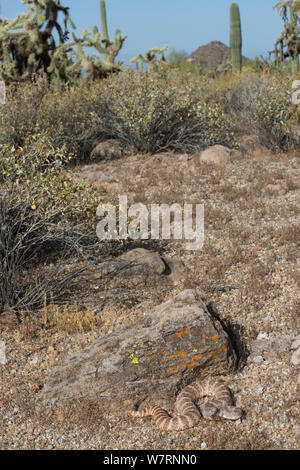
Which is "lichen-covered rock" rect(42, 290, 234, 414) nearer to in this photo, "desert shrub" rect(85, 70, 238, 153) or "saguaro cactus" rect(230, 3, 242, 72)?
"desert shrub" rect(85, 70, 238, 153)

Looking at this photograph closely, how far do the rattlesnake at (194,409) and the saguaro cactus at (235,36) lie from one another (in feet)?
47.0

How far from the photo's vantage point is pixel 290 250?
227 inches

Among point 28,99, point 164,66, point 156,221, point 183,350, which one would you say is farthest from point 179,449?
point 164,66

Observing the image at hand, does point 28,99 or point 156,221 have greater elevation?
point 28,99

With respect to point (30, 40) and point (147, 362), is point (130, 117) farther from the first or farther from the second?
point (147, 362)

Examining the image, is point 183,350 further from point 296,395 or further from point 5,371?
point 5,371

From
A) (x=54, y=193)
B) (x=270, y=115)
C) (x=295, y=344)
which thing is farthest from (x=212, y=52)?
(x=295, y=344)

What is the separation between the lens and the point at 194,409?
3629 mm

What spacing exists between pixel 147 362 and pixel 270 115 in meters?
7.19

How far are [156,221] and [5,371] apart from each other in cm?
331

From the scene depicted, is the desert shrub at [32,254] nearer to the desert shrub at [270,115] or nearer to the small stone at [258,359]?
the small stone at [258,359]

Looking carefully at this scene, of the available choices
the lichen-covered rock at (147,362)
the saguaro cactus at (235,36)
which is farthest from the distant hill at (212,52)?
the lichen-covered rock at (147,362)

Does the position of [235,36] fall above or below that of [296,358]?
above

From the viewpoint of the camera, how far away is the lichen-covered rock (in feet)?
12.4
